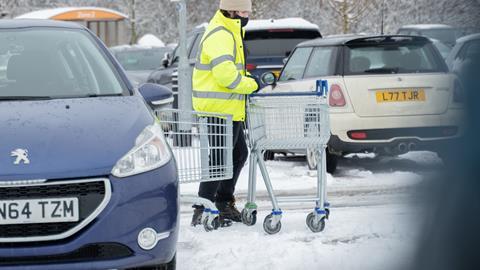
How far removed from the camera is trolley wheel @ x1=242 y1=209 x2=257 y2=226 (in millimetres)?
7188

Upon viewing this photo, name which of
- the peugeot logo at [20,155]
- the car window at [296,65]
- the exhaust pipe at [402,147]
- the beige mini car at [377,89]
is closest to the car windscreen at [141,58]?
the car window at [296,65]

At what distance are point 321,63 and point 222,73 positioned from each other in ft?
13.3

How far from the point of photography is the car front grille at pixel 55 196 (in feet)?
14.6

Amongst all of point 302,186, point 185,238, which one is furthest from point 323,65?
point 185,238

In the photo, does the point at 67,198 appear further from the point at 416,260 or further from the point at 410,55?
the point at 410,55

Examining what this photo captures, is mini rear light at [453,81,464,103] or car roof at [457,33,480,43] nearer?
car roof at [457,33,480,43]

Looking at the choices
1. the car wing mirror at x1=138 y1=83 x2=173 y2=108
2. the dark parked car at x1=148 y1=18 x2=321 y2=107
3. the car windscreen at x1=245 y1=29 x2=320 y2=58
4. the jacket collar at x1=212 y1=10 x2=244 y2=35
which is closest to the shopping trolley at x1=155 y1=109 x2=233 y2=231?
the car wing mirror at x1=138 y1=83 x2=173 y2=108

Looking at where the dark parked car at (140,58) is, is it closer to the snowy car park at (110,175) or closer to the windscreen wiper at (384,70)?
the windscreen wiper at (384,70)

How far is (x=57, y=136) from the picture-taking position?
4.76 m

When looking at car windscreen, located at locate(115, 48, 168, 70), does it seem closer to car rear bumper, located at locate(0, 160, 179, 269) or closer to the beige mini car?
Answer: the beige mini car

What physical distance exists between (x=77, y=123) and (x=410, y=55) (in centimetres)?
606

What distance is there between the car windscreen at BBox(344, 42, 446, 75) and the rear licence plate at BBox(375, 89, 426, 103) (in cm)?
25

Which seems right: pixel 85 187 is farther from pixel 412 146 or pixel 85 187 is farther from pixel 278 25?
pixel 278 25

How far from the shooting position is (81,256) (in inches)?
177
